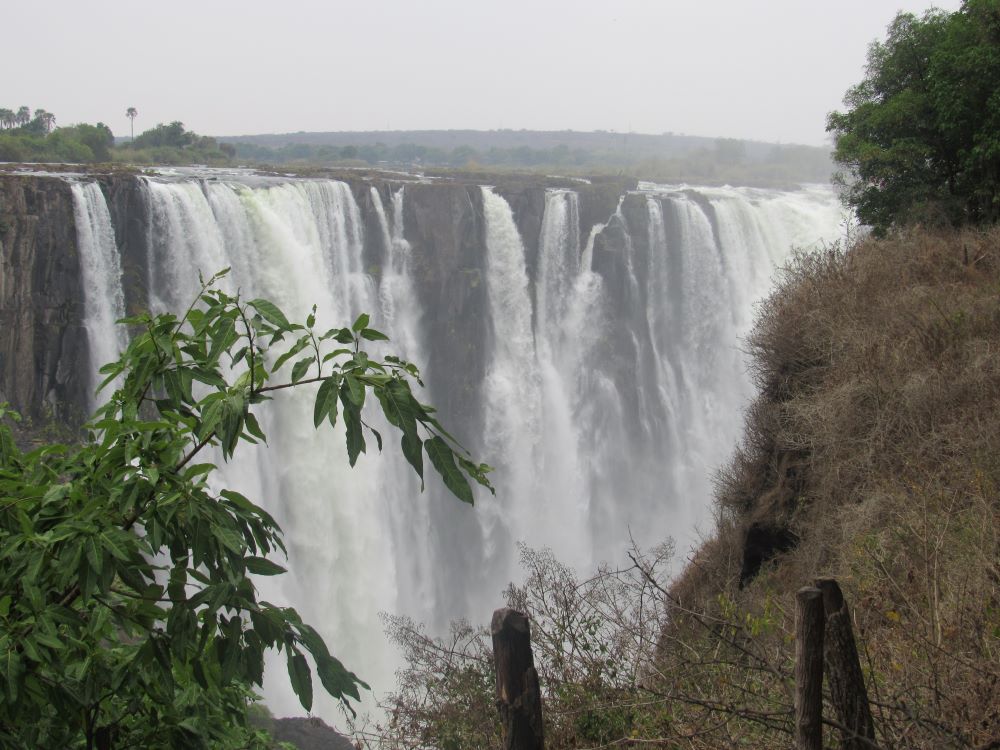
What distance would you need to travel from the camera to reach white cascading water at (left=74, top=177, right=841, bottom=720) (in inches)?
749

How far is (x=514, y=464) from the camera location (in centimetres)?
2569

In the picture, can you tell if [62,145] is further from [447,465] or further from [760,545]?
[447,465]

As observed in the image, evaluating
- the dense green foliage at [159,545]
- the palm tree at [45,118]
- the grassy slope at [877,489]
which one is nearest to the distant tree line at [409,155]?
the palm tree at [45,118]

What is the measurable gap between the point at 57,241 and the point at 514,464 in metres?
13.6

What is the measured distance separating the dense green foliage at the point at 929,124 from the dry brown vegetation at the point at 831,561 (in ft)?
4.57

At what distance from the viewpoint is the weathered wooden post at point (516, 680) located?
2594 millimetres

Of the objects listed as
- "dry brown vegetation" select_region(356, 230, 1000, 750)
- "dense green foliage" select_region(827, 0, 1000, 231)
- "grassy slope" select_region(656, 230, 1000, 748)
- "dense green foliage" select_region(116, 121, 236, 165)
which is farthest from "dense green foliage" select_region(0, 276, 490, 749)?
"dense green foliage" select_region(116, 121, 236, 165)

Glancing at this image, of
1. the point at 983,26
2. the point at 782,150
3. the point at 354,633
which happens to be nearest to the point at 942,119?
the point at 983,26

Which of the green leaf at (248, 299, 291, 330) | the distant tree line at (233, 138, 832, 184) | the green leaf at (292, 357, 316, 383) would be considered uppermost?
the distant tree line at (233, 138, 832, 184)

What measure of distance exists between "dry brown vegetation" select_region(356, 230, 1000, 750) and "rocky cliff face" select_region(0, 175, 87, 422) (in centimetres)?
1132

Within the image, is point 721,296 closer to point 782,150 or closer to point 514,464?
point 514,464

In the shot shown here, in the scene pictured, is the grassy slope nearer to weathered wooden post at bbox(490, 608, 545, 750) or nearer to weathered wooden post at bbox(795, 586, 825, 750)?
weathered wooden post at bbox(795, 586, 825, 750)

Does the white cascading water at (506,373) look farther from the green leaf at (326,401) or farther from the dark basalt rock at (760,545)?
the green leaf at (326,401)

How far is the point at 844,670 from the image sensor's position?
2.73 meters
